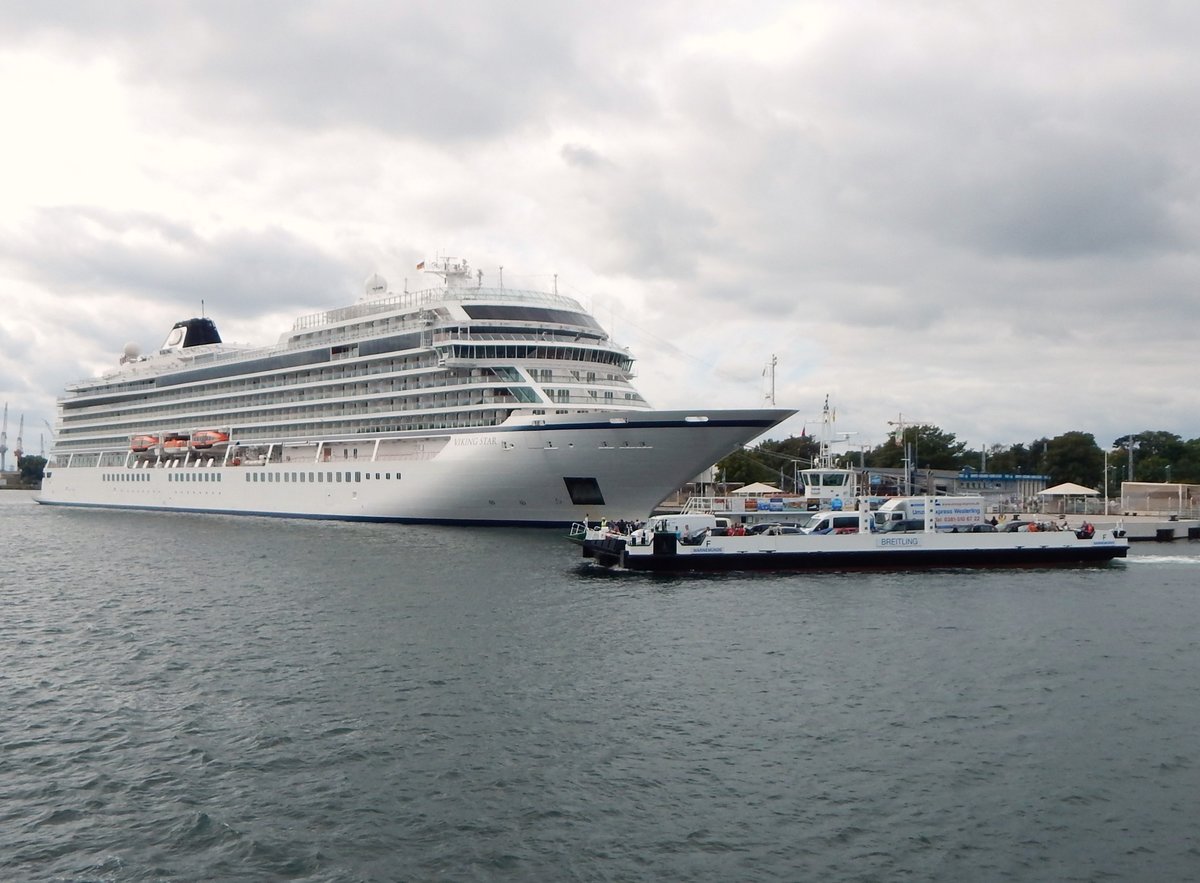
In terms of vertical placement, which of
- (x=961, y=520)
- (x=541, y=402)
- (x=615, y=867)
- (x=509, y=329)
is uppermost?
(x=509, y=329)

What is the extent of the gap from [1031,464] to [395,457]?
114998mm

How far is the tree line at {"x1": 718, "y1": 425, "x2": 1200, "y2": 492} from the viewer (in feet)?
403

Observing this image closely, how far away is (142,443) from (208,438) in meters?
15.6

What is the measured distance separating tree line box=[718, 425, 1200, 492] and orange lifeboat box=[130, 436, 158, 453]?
68.5 meters

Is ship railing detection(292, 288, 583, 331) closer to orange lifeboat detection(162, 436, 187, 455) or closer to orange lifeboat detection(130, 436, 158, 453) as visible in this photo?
orange lifeboat detection(162, 436, 187, 455)

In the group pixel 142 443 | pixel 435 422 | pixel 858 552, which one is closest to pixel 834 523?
pixel 858 552

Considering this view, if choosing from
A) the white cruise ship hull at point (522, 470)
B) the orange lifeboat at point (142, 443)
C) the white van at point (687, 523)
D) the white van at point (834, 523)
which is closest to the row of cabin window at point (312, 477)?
the white cruise ship hull at point (522, 470)

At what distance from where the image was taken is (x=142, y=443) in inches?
3935

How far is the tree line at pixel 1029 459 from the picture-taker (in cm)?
12275

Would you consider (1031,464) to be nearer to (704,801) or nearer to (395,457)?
(395,457)

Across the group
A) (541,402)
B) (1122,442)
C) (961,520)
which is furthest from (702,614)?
(1122,442)

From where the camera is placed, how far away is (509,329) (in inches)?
2756

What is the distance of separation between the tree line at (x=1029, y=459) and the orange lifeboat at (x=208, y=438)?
61727 millimetres

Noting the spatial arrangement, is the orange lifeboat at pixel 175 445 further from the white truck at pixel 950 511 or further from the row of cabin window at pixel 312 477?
the white truck at pixel 950 511
